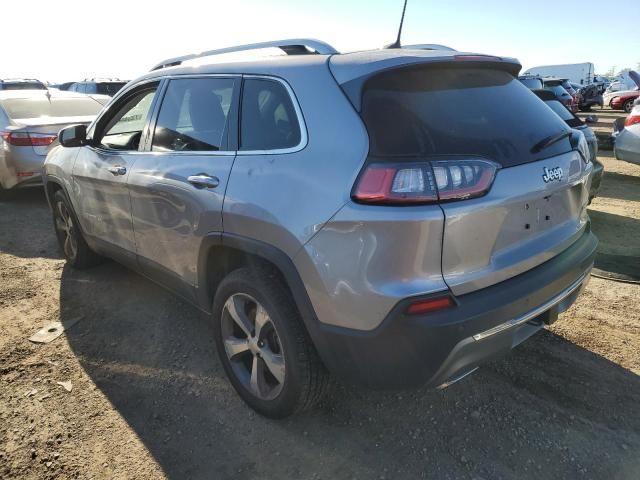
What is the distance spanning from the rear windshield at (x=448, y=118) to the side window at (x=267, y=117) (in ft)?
1.34

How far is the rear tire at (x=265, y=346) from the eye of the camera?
225cm

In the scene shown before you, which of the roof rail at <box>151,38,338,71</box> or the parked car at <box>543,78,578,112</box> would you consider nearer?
the roof rail at <box>151,38,338,71</box>

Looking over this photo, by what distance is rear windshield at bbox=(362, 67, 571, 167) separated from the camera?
190 centimetres

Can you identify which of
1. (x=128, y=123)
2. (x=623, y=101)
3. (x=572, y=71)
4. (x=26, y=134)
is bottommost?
(x=623, y=101)

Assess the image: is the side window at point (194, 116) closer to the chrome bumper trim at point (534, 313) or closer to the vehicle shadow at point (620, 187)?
the chrome bumper trim at point (534, 313)

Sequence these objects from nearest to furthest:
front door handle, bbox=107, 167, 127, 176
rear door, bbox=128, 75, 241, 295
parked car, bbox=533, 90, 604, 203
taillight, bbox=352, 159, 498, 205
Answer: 1. taillight, bbox=352, 159, 498, 205
2. rear door, bbox=128, 75, 241, 295
3. front door handle, bbox=107, 167, 127, 176
4. parked car, bbox=533, 90, 604, 203

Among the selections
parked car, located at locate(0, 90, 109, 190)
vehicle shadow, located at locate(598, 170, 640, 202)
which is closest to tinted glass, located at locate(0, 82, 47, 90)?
parked car, located at locate(0, 90, 109, 190)

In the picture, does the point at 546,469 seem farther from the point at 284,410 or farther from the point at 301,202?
the point at 301,202

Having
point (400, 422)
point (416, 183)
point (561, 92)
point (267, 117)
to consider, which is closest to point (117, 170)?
point (267, 117)

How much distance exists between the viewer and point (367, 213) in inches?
72.2

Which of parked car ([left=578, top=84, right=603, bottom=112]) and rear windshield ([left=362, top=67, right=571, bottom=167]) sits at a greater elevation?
rear windshield ([left=362, top=67, right=571, bottom=167])

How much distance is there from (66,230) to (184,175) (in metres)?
2.54

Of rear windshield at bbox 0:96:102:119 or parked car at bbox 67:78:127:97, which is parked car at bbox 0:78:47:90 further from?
rear windshield at bbox 0:96:102:119

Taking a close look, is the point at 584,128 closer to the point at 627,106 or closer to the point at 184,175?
the point at 184,175
